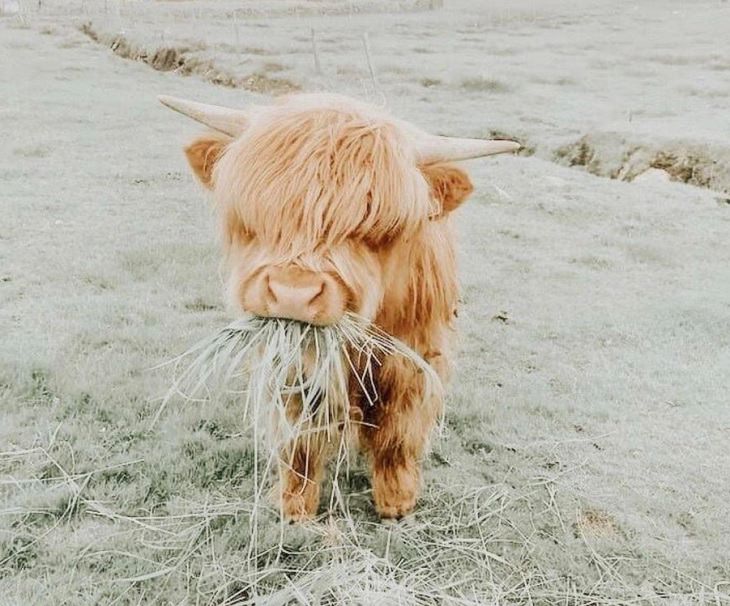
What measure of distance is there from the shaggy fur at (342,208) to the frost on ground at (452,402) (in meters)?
0.60

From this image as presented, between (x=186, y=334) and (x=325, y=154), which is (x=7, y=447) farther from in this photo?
(x=325, y=154)

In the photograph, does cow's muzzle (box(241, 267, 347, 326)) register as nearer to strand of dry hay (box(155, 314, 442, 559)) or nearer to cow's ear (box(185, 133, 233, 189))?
strand of dry hay (box(155, 314, 442, 559))

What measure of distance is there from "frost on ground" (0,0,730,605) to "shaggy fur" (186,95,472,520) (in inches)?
23.5

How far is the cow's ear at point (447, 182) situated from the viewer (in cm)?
254

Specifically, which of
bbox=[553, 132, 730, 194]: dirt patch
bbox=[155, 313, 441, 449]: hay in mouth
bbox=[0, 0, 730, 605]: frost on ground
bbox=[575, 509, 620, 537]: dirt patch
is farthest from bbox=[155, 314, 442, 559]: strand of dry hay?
bbox=[553, 132, 730, 194]: dirt patch

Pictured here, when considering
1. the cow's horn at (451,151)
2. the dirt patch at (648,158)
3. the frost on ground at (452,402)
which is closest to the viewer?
the cow's horn at (451,151)

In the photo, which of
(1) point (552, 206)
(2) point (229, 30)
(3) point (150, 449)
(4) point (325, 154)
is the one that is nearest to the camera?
(4) point (325, 154)

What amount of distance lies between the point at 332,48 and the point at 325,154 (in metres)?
18.8

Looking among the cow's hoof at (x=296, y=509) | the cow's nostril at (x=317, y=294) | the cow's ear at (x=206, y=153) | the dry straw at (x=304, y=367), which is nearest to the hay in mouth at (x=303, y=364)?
the dry straw at (x=304, y=367)

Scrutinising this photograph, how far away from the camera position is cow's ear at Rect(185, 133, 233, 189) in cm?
268

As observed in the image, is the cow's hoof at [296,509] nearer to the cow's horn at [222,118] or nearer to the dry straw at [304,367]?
the dry straw at [304,367]

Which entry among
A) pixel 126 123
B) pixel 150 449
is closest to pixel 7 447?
pixel 150 449

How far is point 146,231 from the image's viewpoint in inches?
257

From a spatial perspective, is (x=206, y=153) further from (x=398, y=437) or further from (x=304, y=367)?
Answer: (x=398, y=437)
